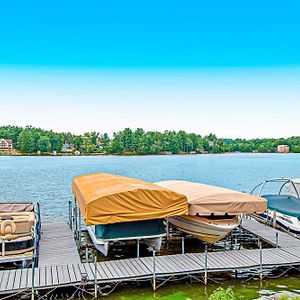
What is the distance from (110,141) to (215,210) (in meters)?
166

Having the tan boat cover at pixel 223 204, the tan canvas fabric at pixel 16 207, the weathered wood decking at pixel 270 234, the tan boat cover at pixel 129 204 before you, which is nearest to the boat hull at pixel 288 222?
the weathered wood decking at pixel 270 234

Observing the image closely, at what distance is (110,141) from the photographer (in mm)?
179000

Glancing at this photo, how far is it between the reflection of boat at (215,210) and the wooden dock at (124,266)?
107 centimetres

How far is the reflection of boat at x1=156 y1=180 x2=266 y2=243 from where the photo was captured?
1377 cm

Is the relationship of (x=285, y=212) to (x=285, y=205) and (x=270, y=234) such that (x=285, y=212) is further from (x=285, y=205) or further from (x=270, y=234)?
(x=270, y=234)

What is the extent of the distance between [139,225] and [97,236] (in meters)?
1.47

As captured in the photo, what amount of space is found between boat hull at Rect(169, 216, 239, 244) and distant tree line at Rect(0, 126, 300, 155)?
14392 centimetres

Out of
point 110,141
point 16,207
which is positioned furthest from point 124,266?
point 110,141

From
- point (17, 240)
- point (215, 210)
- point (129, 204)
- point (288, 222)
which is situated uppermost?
point (129, 204)

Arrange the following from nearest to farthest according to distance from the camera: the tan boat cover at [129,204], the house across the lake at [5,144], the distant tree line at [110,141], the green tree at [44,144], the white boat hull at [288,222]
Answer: the tan boat cover at [129,204] → the white boat hull at [288,222] → the green tree at [44,144] → the distant tree line at [110,141] → the house across the lake at [5,144]

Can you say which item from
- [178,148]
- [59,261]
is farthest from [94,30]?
[178,148]

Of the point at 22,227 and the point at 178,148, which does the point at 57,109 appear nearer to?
the point at 22,227

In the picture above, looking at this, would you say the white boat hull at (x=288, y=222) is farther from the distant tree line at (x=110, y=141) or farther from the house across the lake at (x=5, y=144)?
the house across the lake at (x=5, y=144)

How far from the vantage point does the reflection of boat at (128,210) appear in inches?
483
